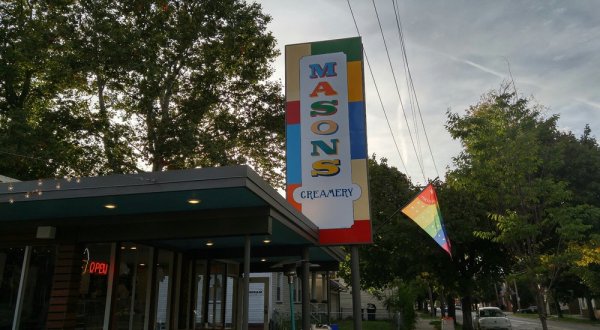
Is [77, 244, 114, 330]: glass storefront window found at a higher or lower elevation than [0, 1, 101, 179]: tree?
lower

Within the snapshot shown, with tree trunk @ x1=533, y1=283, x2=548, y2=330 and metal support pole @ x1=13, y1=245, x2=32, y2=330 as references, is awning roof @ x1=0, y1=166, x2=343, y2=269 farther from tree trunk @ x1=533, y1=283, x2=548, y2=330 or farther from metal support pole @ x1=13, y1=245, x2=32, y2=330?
tree trunk @ x1=533, y1=283, x2=548, y2=330

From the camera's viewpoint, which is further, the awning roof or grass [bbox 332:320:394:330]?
grass [bbox 332:320:394:330]

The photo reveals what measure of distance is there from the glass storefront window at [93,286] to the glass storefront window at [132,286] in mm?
278

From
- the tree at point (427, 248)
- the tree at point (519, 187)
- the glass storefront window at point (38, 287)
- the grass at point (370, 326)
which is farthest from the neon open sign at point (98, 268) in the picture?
the grass at point (370, 326)

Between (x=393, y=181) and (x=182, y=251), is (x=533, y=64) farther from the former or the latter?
(x=393, y=181)

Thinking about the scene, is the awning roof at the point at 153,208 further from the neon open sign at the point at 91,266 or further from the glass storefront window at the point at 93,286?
the glass storefront window at the point at 93,286

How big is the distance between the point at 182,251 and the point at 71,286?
12.0 ft

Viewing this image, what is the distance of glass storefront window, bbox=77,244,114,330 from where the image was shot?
9362 millimetres

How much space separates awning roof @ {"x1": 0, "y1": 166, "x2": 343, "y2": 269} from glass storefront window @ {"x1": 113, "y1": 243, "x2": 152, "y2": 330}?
59 cm

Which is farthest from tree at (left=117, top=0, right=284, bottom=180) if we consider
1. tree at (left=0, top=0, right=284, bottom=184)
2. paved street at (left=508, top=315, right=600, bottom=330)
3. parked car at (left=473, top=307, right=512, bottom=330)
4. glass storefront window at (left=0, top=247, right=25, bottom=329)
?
paved street at (left=508, top=315, right=600, bottom=330)

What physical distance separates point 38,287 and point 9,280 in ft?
2.56

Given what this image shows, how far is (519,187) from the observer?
1498cm

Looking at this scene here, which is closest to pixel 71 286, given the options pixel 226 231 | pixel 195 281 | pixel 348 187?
pixel 226 231

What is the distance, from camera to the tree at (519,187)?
14.4 meters
